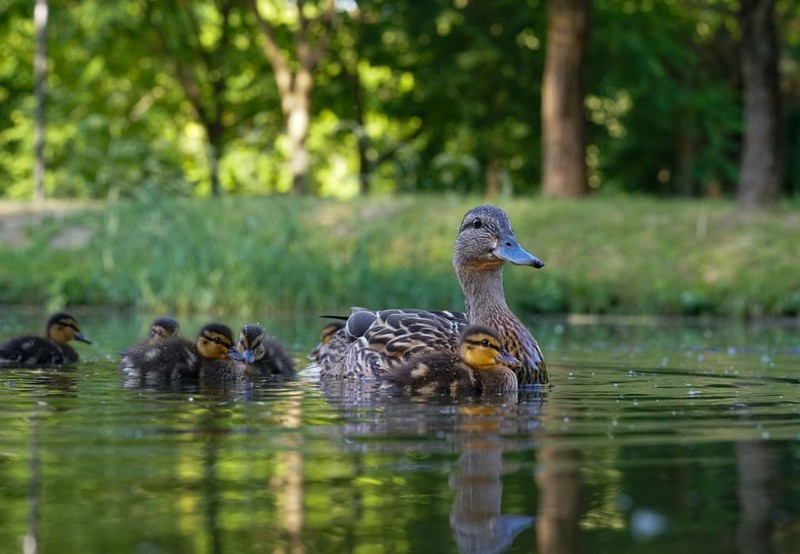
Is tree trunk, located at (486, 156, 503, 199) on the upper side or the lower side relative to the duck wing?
upper

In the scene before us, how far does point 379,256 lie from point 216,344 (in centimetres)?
890

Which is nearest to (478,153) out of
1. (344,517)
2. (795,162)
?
(795,162)

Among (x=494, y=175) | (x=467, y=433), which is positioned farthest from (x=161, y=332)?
(x=494, y=175)

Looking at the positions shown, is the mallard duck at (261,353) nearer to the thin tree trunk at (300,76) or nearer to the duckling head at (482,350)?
the duckling head at (482,350)

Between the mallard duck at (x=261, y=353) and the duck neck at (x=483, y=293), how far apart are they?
112 cm

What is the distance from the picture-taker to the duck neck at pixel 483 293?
7.50 m

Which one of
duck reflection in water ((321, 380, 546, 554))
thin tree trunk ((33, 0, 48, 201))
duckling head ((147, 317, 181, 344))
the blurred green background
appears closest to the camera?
duck reflection in water ((321, 380, 546, 554))

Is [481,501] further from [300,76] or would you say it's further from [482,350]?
[300,76]

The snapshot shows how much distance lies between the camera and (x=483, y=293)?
761 cm

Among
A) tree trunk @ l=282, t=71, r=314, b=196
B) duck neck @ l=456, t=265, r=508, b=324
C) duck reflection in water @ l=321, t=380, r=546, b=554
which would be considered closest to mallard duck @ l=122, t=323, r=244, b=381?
duck reflection in water @ l=321, t=380, r=546, b=554

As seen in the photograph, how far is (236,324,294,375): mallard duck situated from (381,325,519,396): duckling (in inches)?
44.5

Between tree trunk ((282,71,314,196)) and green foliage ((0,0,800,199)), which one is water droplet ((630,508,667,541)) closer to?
green foliage ((0,0,800,199))

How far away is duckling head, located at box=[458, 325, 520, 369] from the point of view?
6770 millimetres

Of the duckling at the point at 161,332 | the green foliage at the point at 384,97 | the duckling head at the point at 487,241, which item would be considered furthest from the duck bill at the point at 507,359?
the green foliage at the point at 384,97
